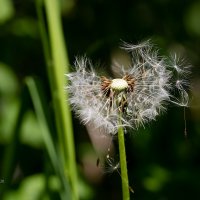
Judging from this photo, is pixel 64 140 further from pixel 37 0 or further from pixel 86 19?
pixel 86 19

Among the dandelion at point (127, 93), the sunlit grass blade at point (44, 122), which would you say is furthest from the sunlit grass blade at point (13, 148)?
the dandelion at point (127, 93)

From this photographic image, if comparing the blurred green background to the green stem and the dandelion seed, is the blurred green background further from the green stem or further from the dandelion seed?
the green stem

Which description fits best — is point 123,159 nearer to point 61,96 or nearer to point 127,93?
point 127,93

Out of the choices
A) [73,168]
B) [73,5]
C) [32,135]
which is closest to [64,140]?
[73,168]

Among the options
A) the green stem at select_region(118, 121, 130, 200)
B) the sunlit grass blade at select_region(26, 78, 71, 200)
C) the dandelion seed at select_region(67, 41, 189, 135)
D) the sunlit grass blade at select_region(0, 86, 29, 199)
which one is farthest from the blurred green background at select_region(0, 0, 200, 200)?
the green stem at select_region(118, 121, 130, 200)

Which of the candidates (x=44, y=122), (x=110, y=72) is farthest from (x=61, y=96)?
(x=110, y=72)
